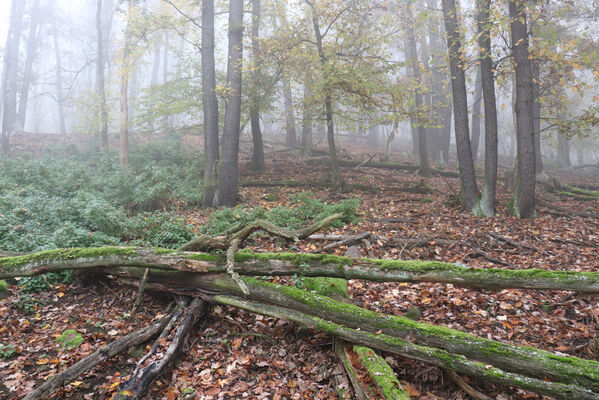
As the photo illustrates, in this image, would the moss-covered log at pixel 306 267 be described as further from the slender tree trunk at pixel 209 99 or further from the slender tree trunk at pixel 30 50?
the slender tree trunk at pixel 30 50

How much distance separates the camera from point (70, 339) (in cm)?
500

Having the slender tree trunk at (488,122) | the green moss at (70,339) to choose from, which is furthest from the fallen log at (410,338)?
the slender tree trunk at (488,122)

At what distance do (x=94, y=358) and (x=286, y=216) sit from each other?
5742mm

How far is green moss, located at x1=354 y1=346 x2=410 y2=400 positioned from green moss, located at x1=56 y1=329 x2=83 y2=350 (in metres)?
3.76

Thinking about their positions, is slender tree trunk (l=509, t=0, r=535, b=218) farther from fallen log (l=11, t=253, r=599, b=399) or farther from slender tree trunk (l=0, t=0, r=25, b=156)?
slender tree trunk (l=0, t=0, r=25, b=156)

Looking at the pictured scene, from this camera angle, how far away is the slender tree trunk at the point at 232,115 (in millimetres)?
11742

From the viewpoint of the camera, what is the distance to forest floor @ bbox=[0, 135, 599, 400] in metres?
4.23

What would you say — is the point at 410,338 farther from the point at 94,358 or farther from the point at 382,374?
the point at 94,358

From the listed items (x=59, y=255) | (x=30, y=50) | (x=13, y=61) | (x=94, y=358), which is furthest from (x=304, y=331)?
(x=30, y=50)

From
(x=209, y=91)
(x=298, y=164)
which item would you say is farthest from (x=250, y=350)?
(x=298, y=164)

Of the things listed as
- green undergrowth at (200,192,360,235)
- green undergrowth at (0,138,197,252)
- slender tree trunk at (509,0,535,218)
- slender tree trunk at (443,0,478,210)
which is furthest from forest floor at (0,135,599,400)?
slender tree trunk at (443,0,478,210)

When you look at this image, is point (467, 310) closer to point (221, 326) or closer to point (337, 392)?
point (337, 392)

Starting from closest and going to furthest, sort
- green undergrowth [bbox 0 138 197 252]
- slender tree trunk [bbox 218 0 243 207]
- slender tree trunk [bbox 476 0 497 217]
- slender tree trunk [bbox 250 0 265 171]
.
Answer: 1. green undergrowth [bbox 0 138 197 252]
2. slender tree trunk [bbox 476 0 497 217]
3. slender tree trunk [bbox 218 0 243 207]
4. slender tree trunk [bbox 250 0 265 171]

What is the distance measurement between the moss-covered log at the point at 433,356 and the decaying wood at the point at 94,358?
138 centimetres
